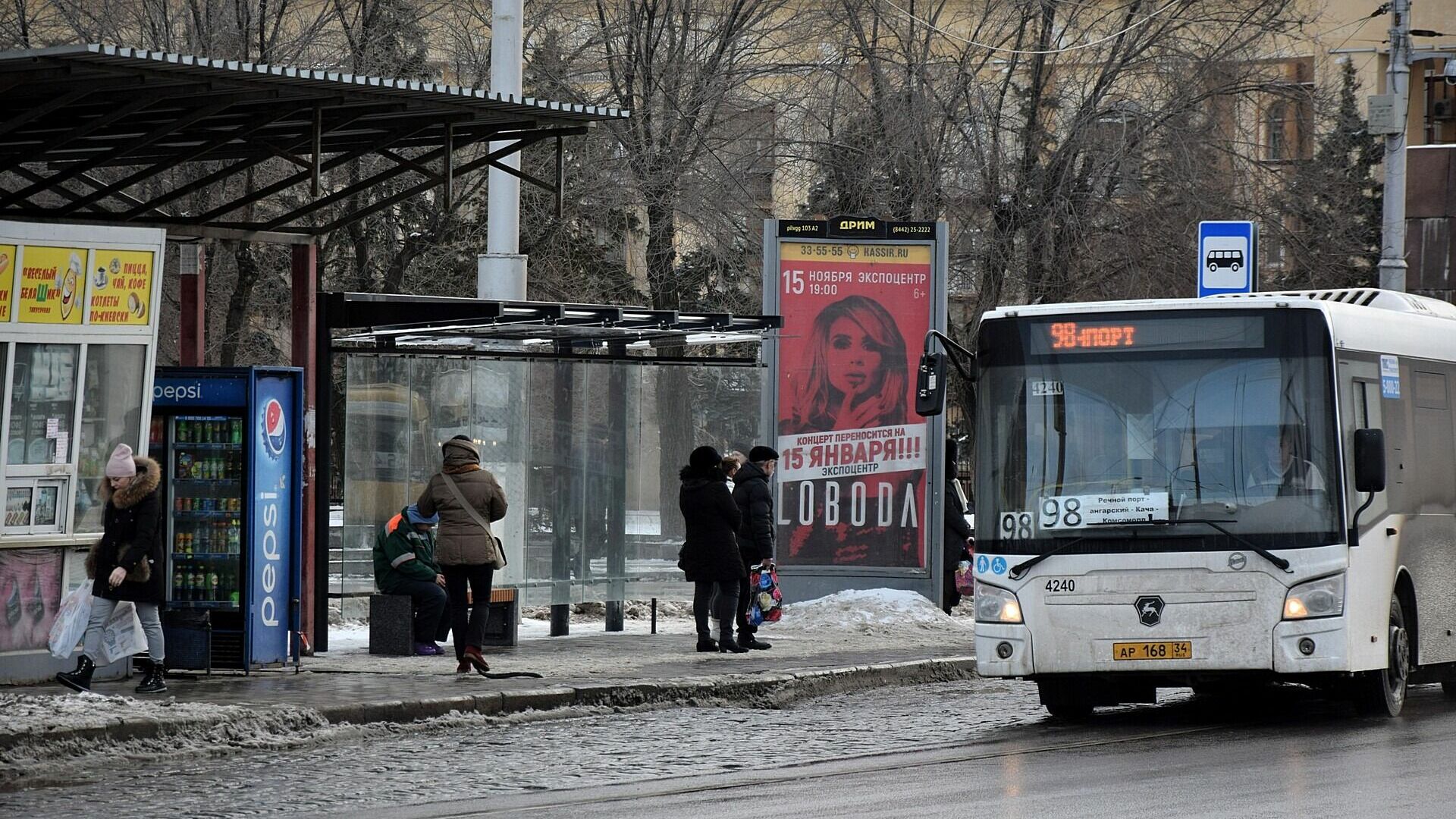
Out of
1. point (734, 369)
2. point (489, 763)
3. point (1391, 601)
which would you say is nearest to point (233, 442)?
point (489, 763)

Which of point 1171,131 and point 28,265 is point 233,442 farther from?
point 1171,131

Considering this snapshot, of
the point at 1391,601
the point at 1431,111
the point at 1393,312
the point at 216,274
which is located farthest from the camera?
the point at 1431,111

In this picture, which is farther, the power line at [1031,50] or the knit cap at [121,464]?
the power line at [1031,50]

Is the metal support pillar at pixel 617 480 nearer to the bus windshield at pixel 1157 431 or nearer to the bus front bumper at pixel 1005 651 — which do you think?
the bus windshield at pixel 1157 431

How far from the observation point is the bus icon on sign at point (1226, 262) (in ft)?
61.8

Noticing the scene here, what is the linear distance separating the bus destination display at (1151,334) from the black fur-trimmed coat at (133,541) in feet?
18.0

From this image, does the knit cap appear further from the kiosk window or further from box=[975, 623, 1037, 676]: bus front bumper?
box=[975, 623, 1037, 676]: bus front bumper

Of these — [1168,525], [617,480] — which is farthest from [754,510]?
[1168,525]

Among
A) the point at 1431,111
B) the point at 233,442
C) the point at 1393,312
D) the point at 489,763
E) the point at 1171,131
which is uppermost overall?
the point at 1431,111

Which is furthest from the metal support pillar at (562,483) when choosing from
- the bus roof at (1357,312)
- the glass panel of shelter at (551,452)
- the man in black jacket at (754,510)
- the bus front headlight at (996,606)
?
the bus front headlight at (996,606)

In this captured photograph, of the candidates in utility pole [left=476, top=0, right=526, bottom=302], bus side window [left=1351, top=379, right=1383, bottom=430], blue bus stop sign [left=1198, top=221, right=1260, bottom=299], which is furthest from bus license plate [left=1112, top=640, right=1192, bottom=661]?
blue bus stop sign [left=1198, top=221, right=1260, bottom=299]

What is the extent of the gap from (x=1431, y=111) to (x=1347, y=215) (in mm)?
11445

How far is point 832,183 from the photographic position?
27.2 metres

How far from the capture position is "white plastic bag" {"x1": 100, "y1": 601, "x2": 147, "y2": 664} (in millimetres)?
12164
